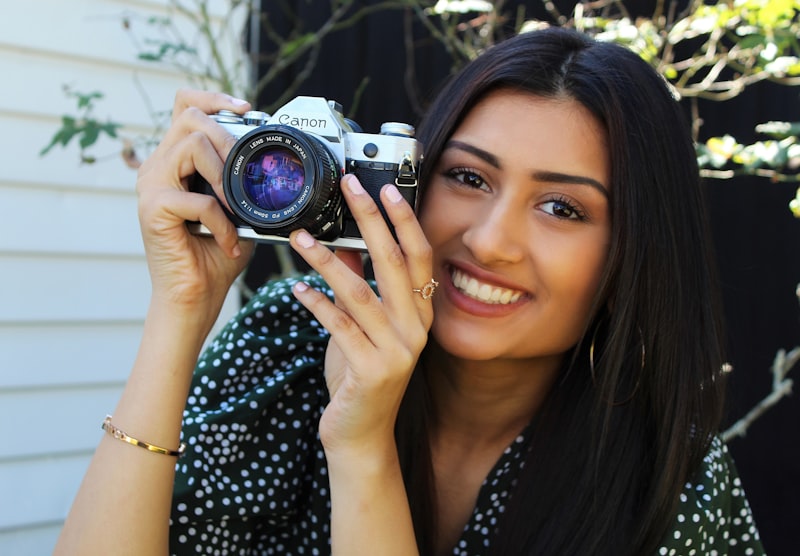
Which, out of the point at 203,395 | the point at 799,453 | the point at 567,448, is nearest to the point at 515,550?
the point at 567,448

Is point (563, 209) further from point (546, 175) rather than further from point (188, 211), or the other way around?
point (188, 211)

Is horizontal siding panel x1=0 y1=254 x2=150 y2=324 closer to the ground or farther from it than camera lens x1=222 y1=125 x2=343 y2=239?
closer to the ground

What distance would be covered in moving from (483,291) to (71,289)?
138 cm

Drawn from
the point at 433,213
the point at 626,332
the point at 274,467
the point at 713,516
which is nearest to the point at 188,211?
the point at 433,213

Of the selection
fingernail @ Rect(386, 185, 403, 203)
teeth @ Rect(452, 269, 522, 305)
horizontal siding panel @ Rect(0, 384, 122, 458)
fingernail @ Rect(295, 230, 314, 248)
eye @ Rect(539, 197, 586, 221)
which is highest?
fingernail @ Rect(386, 185, 403, 203)

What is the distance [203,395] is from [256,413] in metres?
0.11

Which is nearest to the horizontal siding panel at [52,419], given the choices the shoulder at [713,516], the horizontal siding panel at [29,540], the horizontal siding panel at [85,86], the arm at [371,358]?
the horizontal siding panel at [29,540]

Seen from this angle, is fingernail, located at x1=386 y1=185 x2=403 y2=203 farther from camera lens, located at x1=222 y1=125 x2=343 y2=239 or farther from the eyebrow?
the eyebrow

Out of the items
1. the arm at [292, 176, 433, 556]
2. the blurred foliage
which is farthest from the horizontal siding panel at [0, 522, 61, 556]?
the arm at [292, 176, 433, 556]

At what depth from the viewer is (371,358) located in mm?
1155

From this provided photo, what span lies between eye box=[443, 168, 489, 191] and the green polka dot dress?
1.27ft

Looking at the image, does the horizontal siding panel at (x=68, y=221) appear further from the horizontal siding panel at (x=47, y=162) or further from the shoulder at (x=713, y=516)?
the shoulder at (x=713, y=516)

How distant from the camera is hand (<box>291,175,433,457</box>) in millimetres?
1122

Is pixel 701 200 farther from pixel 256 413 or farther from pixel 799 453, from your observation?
pixel 799 453
